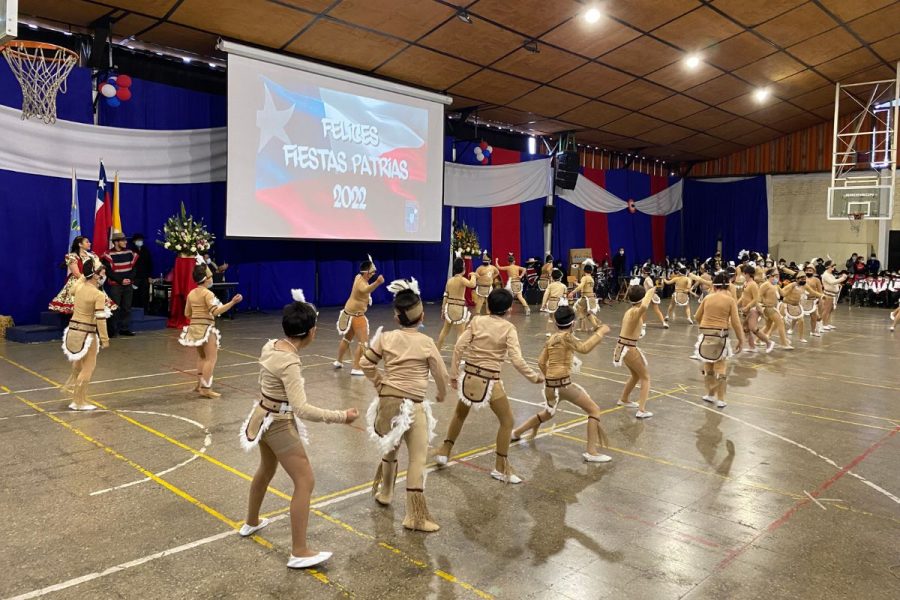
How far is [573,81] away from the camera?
19.1 m

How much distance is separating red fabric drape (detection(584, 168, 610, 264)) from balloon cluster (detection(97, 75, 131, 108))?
1814 centimetres

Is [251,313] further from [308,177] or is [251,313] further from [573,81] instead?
[573,81]

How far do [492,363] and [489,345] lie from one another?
147mm

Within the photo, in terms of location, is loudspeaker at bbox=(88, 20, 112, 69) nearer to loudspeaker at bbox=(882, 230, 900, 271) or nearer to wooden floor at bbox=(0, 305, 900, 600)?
wooden floor at bbox=(0, 305, 900, 600)

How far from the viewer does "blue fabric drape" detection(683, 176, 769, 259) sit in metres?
29.8

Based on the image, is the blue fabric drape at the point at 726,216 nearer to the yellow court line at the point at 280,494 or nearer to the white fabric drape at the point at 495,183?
the white fabric drape at the point at 495,183

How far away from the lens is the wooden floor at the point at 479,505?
3881mm

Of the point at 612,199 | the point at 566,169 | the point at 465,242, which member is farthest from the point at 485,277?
the point at 612,199

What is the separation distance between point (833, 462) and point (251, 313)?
1409cm

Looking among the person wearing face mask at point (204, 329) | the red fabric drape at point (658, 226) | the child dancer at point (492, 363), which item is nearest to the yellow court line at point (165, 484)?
the person wearing face mask at point (204, 329)

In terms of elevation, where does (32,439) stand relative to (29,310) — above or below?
below

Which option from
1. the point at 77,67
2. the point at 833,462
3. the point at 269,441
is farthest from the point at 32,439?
the point at 77,67

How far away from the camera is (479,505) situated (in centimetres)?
500

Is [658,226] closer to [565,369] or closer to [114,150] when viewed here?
[114,150]
